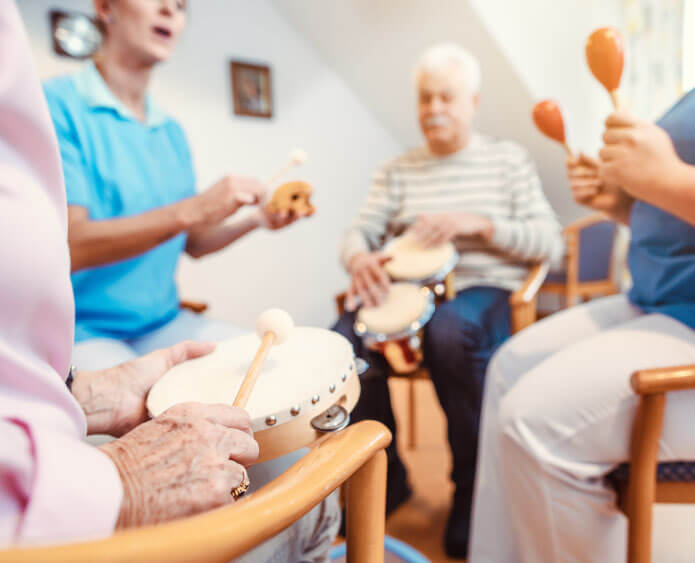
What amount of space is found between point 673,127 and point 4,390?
0.86m

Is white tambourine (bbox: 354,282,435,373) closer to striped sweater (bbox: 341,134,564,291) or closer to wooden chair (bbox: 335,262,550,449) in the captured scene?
wooden chair (bbox: 335,262,550,449)

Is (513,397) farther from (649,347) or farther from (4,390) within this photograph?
(4,390)

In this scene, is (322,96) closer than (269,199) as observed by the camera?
No

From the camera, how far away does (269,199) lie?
0.89m

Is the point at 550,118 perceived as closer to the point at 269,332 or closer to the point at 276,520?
the point at 269,332

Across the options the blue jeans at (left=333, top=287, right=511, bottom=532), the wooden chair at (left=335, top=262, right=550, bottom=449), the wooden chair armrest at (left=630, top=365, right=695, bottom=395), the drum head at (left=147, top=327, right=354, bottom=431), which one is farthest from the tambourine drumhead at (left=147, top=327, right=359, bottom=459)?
the blue jeans at (left=333, top=287, right=511, bottom=532)

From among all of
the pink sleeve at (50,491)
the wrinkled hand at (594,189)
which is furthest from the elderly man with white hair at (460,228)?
the pink sleeve at (50,491)

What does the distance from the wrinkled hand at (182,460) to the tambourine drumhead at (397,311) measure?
1.62 ft

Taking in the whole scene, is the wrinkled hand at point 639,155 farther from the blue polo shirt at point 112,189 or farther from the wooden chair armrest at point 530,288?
the blue polo shirt at point 112,189

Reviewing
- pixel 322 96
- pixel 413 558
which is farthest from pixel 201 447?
pixel 322 96

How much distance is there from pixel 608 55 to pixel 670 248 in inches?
12.4

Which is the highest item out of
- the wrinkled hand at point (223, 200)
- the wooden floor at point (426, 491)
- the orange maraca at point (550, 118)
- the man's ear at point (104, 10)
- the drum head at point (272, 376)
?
the man's ear at point (104, 10)

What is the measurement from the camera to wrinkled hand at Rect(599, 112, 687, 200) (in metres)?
0.66

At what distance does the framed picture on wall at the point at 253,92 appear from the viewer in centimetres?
235
